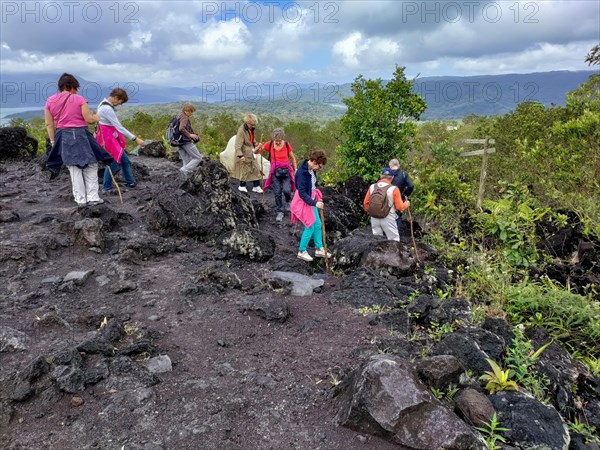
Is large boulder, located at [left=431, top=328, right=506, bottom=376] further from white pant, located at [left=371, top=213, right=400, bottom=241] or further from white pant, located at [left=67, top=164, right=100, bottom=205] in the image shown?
white pant, located at [left=67, top=164, right=100, bottom=205]

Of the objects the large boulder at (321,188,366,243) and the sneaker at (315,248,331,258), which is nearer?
the sneaker at (315,248,331,258)

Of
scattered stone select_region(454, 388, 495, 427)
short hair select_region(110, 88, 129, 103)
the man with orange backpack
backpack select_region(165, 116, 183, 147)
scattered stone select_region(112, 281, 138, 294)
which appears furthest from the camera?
backpack select_region(165, 116, 183, 147)

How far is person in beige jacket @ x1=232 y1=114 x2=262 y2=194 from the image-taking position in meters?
9.87

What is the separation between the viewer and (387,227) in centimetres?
834

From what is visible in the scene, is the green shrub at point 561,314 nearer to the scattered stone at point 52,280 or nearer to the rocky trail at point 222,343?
the rocky trail at point 222,343

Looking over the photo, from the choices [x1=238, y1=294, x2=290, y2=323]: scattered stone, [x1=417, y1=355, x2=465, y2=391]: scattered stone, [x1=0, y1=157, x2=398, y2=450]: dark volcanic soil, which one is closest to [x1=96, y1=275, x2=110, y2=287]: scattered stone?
[x1=0, y1=157, x2=398, y2=450]: dark volcanic soil

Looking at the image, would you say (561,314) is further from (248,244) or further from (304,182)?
(248,244)

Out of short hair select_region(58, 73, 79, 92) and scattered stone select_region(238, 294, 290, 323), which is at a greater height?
short hair select_region(58, 73, 79, 92)

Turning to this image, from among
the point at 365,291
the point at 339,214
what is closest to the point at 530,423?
the point at 365,291

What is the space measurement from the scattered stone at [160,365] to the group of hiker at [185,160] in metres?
3.66

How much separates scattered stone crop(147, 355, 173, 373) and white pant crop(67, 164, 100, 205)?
529cm

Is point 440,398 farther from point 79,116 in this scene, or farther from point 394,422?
point 79,116

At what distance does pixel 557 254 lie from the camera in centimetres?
943

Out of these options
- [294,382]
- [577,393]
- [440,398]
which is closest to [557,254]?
[577,393]
